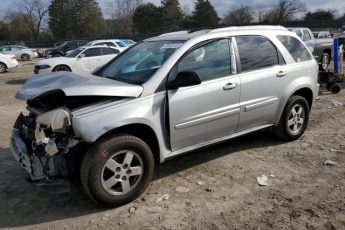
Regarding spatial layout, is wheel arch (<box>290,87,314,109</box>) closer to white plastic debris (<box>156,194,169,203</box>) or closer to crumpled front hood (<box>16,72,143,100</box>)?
white plastic debris (<box>156,194,169,203</box>)

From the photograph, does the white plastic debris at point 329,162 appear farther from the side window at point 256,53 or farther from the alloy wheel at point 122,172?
the alloy wheel at point 122,172

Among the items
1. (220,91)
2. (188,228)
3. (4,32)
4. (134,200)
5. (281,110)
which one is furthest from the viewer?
(4,32)

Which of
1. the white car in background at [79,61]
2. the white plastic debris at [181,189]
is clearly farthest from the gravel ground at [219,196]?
the white car in background at [79,61]

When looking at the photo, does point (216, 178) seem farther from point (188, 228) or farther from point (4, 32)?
point (4, 32)

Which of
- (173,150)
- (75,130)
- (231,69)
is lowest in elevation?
(173,150)

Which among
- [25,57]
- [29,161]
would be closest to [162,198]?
[29,161]

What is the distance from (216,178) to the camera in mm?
5070

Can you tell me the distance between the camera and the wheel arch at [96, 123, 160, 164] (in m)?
4.35

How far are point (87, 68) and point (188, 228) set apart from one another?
44.8ft

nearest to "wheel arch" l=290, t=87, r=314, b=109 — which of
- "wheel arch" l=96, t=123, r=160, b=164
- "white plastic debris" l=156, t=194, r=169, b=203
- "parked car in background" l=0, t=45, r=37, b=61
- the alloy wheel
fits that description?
"wheel arch" l=96, t=123, r=160, b=164

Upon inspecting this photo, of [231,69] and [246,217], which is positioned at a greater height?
[231,69]

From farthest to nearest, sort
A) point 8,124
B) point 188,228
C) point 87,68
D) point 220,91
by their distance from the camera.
A: 1. point 87,68
2. point 8,124
3. point 220,91
4. point 188,228

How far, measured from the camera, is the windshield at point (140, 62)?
4871 millimetres

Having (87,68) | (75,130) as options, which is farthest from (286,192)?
(87,68)
